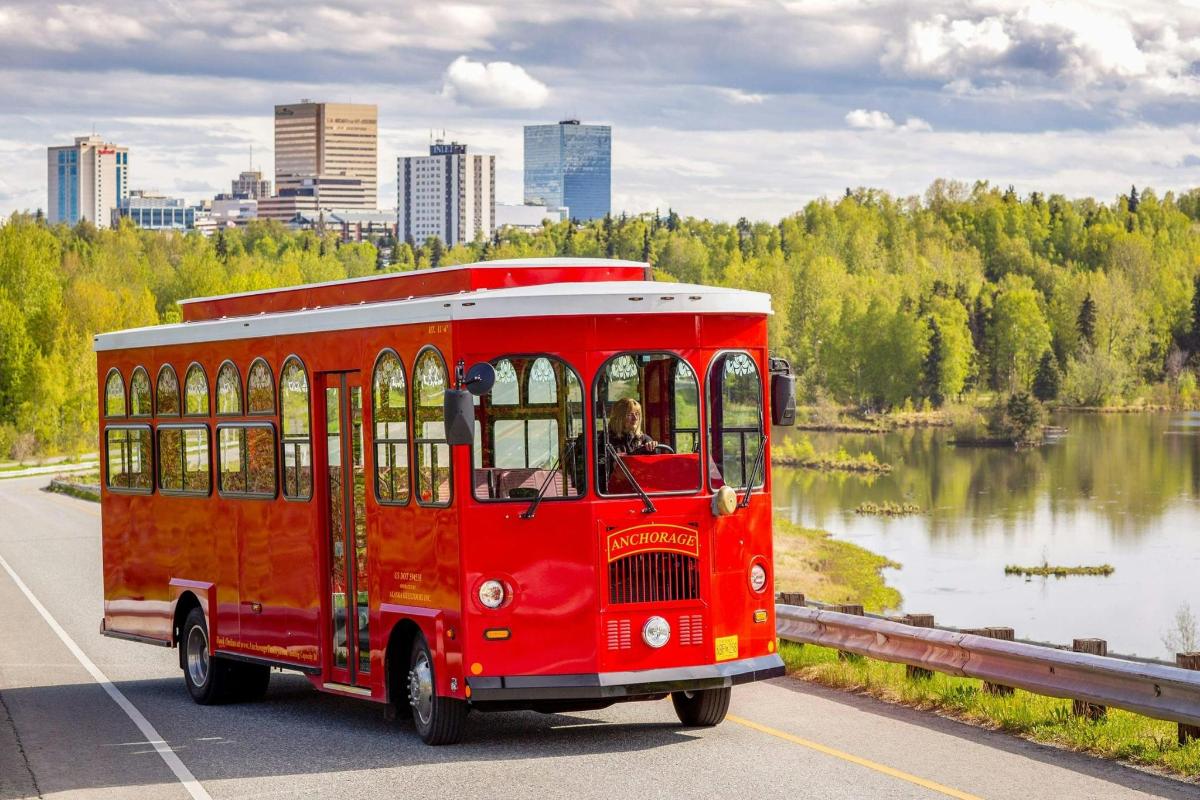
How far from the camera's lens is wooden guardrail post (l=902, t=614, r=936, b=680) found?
46.0ft

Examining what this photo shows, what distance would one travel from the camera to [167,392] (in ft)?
51.3

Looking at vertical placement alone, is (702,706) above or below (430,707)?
below

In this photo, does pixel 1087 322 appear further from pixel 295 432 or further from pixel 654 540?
pixel 654 540

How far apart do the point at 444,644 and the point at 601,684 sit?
1047mm

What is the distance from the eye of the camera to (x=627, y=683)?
11273 mm

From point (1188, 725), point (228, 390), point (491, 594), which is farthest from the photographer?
point (228, 390)

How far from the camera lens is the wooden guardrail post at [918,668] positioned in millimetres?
14008

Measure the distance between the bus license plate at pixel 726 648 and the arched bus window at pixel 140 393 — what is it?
21.9 feet

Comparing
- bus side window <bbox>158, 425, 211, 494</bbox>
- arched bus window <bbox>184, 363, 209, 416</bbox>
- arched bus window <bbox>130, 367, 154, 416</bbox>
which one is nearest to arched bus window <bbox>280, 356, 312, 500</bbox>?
arched bus window <bbox>184, 363, 209, 416</bbox>

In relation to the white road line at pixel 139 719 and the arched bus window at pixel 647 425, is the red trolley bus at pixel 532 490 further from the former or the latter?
the white road line at pixel 139 719

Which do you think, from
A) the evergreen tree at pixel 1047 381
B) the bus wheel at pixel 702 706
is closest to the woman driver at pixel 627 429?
the bus wheel at pixel 702 706

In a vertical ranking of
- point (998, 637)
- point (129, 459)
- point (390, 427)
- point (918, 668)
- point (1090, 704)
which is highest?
point (390, 427)

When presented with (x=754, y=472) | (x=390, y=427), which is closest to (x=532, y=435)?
(x=390, y=427)

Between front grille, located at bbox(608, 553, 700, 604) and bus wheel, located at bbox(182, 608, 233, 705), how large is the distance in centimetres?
475
